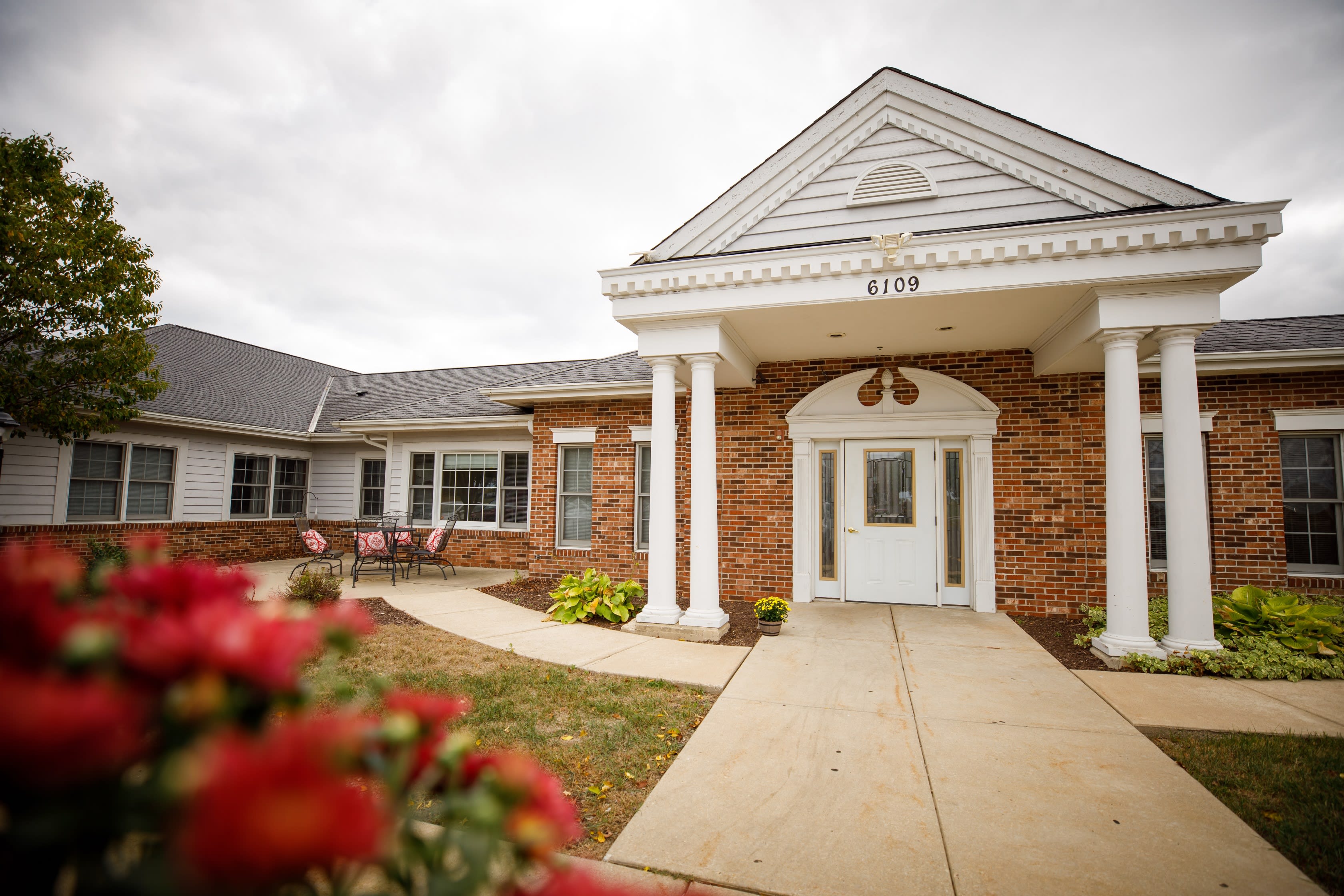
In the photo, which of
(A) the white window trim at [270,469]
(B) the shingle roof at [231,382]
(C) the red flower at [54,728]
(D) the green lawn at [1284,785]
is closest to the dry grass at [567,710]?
(C) the red flower at [54,728]

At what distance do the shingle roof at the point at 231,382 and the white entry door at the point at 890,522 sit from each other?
1224cm

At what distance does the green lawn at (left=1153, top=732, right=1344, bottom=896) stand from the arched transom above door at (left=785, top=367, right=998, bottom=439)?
4379 millimetres

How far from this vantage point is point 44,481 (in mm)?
9133

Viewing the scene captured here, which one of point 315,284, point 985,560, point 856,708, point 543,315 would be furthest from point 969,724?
point 543,315

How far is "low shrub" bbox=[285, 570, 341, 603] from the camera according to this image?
284 inches

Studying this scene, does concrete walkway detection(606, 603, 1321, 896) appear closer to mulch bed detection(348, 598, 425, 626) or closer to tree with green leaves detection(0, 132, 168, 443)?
mulch bed detection(348, 598, 425, 626)

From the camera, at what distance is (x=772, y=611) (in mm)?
6246

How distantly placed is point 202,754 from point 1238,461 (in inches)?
400

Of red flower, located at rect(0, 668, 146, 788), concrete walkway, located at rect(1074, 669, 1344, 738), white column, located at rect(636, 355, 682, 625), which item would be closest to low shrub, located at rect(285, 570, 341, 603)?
white column, located at rect(636, 355, 682, 625)

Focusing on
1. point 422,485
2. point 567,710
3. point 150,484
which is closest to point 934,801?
point 567,710

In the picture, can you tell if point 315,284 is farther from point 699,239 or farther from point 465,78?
point 699,239

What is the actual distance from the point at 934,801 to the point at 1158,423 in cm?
702

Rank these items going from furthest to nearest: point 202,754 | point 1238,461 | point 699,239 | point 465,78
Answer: point 465,78
point 1238,461
point 699,239
point 202,754

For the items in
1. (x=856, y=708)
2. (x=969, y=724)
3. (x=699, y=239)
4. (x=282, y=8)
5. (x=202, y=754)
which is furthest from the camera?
(x=282, y=8)
